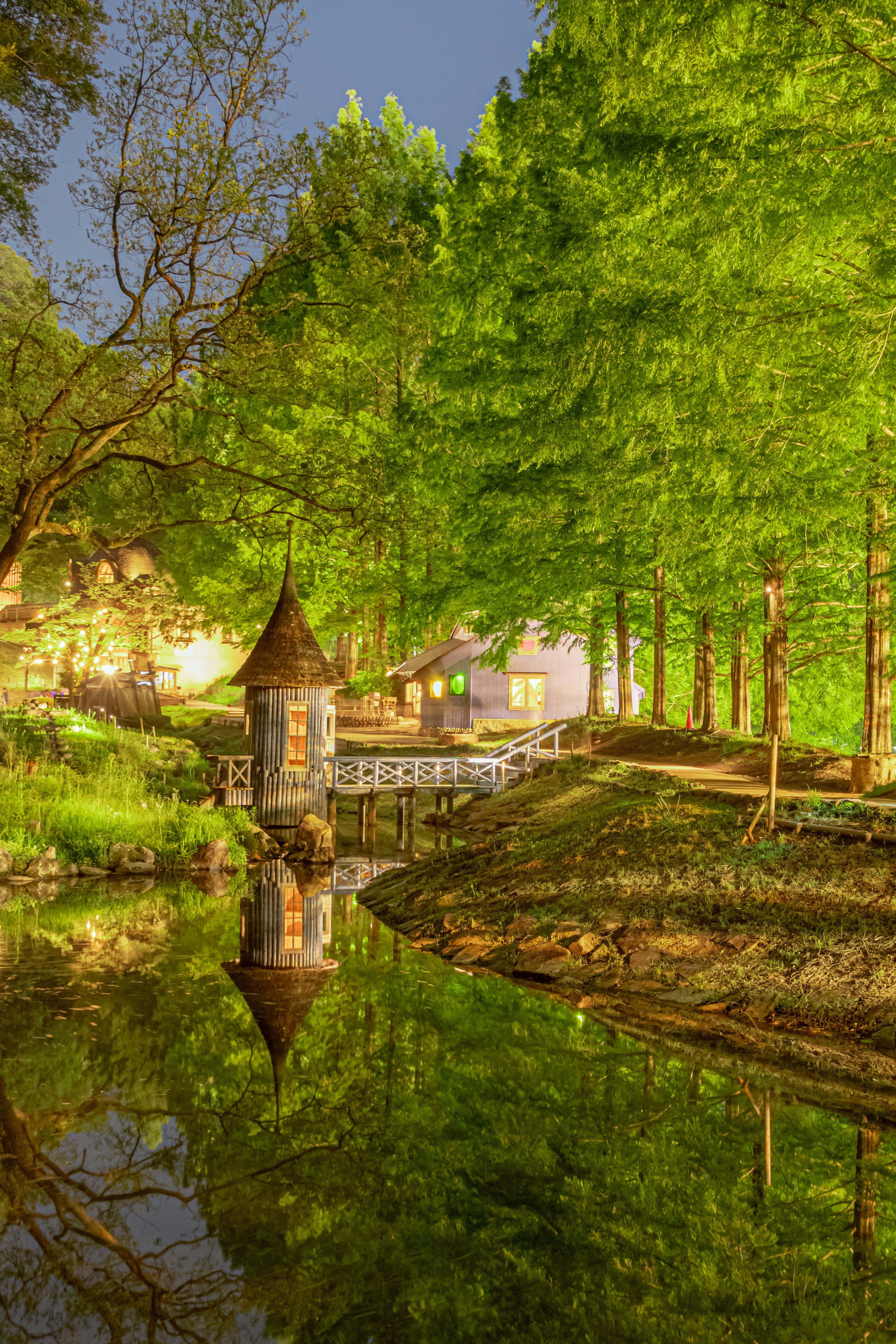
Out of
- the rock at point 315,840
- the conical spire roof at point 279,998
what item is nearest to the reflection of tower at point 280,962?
the conical spire roof at point 279,998

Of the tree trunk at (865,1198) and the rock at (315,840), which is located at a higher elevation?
the tree trunk at (865,1198)

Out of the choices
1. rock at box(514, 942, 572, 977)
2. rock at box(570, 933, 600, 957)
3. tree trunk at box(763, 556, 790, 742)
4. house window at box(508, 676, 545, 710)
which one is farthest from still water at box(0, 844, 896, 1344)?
house window at box(508, 676, 545, 710)

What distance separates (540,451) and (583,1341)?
41.1 ft

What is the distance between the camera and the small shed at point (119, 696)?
142 feet

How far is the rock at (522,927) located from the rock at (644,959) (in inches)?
76.2

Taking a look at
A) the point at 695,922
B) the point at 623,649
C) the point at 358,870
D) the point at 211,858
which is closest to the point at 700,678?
the point at 623,649

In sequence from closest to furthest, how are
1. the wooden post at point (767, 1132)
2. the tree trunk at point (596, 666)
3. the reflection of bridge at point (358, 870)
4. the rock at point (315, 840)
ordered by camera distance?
the wooden post at point (767, 1132) < the reflection of bridge at point (358, 870) < the rock at point (315, 840) < the tree trunk at point (596, 666)

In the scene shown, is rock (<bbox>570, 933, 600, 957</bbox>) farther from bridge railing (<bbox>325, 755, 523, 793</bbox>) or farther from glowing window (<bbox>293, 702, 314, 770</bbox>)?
bridge railing (<bbox>325, 755, 523, 793</bbox>)

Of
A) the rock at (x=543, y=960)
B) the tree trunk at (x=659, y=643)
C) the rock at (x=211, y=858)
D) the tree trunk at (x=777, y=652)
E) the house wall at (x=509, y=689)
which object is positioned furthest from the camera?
the house wall at (x=509, y=689)

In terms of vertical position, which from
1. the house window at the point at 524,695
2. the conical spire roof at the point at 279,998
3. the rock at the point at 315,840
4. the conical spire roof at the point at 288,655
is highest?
the conical spire roof at the point at 288,655

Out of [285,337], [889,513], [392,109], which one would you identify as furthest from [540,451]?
[392,109]

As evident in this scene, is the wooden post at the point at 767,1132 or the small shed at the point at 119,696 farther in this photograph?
the small shed at the point at 119,696

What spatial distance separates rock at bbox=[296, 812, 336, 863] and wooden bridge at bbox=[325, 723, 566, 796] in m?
1.73

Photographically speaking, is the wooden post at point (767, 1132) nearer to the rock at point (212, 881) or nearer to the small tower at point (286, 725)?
the rock at point (212, 881)
